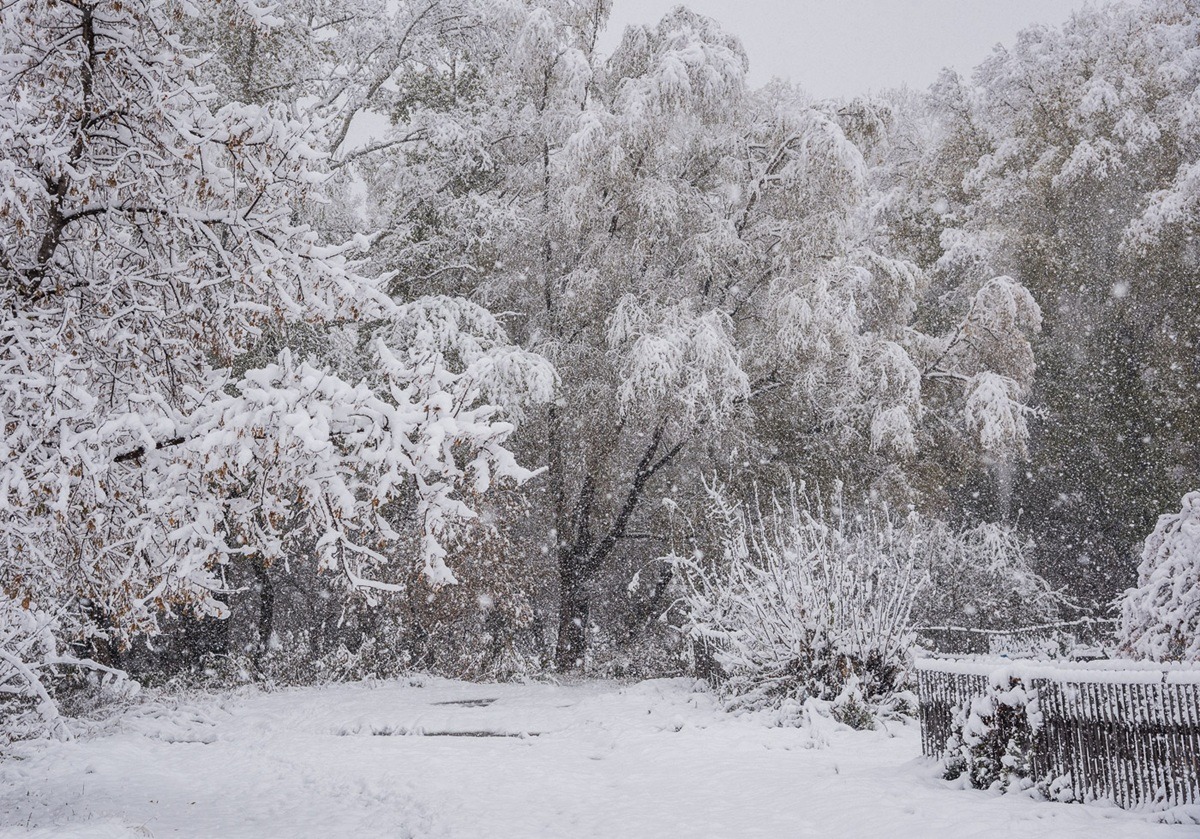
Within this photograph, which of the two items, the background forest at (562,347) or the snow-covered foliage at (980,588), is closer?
the background forest at (562,347)

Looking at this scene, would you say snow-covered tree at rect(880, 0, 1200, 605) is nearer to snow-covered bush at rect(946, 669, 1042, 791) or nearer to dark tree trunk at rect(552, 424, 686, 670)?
dark tree trunk at rect(552, 424, 686, 670)

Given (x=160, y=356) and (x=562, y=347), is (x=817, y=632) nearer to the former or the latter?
(x=160, y=356)

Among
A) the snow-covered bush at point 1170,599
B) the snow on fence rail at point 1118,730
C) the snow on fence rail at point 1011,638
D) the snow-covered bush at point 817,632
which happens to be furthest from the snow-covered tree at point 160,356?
the snow on fence rail at point 1011,638

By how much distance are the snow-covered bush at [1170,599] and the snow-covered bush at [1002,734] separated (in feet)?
6.84

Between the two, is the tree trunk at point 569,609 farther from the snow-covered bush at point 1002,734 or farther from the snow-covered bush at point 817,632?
the snow-covered bush at point 1002,734

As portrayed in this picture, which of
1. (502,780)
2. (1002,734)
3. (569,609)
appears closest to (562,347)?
(569,609)

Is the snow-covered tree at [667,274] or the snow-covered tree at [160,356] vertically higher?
the snow-covered tree at [667,274]

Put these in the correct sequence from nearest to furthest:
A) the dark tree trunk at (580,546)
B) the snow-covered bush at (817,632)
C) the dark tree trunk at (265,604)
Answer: the snow-covered bush at (817,632)
the dark tree trunk at (265,604)
the dark tree trunk at (580,546)

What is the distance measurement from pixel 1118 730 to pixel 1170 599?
282 cm

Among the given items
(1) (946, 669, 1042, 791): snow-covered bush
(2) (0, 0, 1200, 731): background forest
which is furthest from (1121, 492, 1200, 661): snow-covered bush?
(1) (946, 669, 1042, 791): snow-covered bush

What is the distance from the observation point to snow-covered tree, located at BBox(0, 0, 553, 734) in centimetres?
468

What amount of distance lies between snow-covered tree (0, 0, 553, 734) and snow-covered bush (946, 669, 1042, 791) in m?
3.64

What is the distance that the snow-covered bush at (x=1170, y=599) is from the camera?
7293 millimetres

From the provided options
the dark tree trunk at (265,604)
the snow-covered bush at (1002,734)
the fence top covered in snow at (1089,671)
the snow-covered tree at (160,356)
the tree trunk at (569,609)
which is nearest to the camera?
the snow-covered tree at (160,356)
